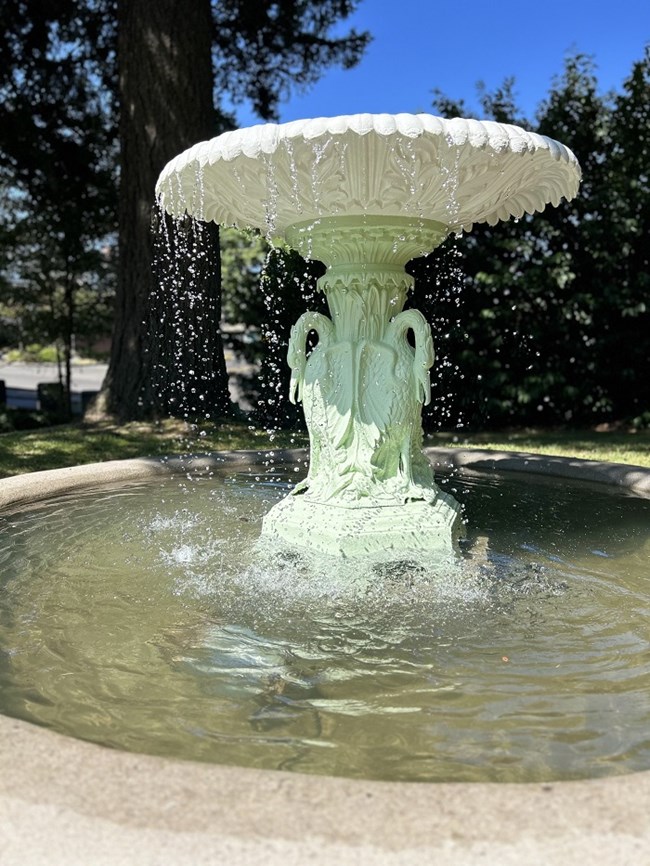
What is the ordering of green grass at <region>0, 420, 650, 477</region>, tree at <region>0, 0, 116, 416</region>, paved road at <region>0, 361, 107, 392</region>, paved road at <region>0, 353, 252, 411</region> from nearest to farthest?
green grass at <region>0, 420, 650, 477</region>, tree at <region>0, 0, 116, 416</region>, paved road at <region>0, 353, 252, 411</region>, paved road at <region>0, 361, 107, 392</region>

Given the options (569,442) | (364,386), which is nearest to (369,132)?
(364,386)

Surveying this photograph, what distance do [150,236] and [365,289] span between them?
18.2 ft

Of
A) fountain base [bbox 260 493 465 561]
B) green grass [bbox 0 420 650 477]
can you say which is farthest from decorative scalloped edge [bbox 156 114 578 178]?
green grass [bbox 0 420 650 477]

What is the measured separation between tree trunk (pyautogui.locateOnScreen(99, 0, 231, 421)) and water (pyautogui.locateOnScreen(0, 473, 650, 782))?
4.69 meters

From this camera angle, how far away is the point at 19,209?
13430 mm

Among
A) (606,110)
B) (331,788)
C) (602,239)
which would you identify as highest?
(606,110)

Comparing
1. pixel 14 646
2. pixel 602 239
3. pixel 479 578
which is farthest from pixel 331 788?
pixel 602 239

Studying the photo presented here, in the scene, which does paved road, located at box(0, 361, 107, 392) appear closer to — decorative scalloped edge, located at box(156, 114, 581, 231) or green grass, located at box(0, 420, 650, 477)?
green grass, located at box(0, 420, 650, 477)

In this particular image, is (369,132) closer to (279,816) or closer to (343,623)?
(343,623)

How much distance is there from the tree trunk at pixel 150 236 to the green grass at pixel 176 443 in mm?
532

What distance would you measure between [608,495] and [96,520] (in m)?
3.31

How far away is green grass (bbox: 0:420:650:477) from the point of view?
7207mm

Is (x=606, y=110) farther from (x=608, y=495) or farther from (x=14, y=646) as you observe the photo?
(x=14, y=646)

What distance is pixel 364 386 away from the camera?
432 centimetres
